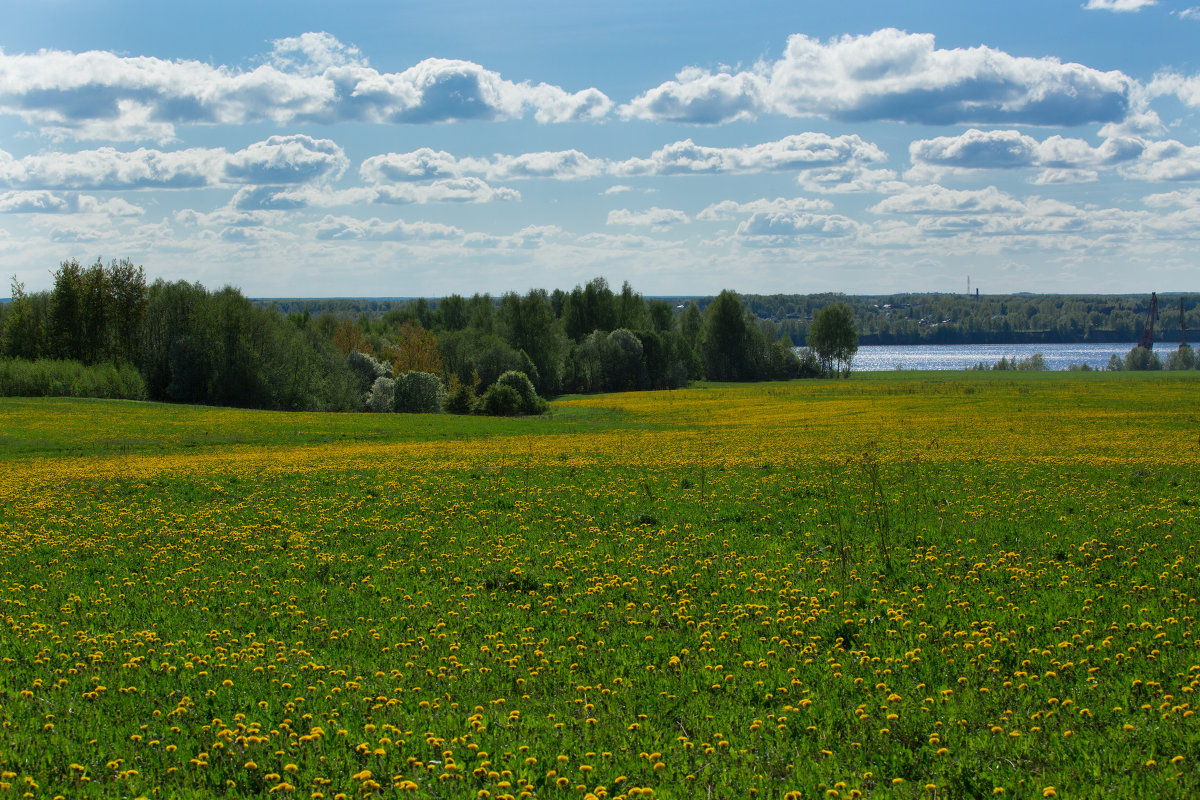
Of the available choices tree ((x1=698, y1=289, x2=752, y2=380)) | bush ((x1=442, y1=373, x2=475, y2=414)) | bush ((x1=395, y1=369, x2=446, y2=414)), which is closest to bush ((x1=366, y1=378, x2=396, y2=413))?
bush ((x1=395, y1=369, x2=446, y2=414))

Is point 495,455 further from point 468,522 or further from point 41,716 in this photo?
point 41,716

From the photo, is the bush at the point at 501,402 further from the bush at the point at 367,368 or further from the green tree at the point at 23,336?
the green tree at the point at 23,336

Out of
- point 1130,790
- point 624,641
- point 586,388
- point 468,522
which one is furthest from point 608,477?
point 586,388

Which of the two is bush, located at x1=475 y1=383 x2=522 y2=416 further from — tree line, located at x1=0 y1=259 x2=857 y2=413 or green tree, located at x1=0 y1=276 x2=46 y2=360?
green tree, located at x1=0 y1=276 x2=46 y2=360

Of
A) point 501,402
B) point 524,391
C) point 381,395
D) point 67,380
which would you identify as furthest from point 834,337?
point 67,380

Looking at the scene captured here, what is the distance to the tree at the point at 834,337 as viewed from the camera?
151250 millimetres

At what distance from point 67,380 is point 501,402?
110 ft

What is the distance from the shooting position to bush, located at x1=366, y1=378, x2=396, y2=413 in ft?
260

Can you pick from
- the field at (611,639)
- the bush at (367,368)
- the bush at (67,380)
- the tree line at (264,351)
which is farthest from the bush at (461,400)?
A: the field at (611,639)

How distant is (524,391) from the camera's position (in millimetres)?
75125

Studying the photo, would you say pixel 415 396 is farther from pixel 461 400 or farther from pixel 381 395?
pixel 381 395

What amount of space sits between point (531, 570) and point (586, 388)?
10459 cm

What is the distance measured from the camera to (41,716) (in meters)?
7.45

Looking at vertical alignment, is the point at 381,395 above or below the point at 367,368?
below
